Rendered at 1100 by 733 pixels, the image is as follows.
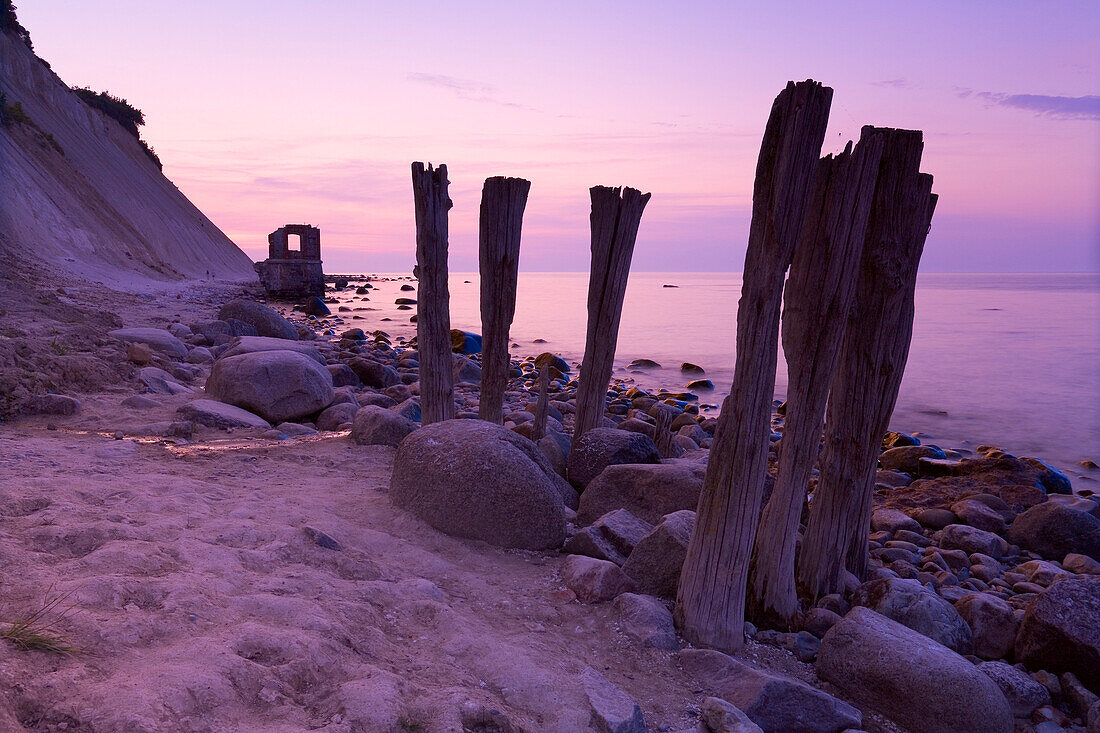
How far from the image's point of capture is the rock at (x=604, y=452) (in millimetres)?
6270

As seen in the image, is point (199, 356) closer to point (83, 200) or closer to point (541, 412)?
point (541, 412)

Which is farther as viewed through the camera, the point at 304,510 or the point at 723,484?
the point at 304,510

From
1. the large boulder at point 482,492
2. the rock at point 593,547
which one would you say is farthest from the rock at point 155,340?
the rock at point 593,547

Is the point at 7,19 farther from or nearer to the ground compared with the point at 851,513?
farther from the ground

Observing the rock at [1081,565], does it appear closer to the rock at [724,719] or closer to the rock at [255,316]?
the rock at [724,719]

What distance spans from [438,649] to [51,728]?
1.57m

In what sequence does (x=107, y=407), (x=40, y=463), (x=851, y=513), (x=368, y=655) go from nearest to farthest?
1. (x=368, y=655)
2. (x=851, y=513)
3. (x=40, y=463)
4. (x=107, y=407)

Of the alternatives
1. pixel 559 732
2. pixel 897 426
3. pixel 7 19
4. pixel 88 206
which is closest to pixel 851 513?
pixel 559 732

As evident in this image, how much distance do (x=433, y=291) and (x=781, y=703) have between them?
455cm

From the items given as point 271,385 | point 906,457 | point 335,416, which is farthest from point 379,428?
point 906,457

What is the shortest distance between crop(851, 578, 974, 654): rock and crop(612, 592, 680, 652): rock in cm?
141

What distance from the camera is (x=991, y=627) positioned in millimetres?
4543

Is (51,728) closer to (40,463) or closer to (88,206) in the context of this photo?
(40,463)

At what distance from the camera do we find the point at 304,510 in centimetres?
488
